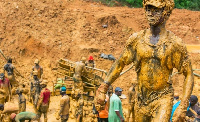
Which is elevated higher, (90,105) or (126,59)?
(126,59)

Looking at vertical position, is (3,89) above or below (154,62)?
below

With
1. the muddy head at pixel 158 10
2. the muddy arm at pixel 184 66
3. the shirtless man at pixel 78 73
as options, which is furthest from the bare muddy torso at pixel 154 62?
the shirtless man at pixel 78 73

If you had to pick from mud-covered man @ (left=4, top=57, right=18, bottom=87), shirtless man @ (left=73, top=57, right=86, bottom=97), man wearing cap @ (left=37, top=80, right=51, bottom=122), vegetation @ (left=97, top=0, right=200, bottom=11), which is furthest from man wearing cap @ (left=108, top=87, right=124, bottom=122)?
vegetation @ (left=97, top=0, right=200, bottom=11)

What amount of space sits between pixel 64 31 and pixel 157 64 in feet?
54.6

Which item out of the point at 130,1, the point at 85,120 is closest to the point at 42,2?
the point at 130,1

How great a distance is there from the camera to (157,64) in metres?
5.38

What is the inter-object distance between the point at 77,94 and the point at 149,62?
6.03 meters

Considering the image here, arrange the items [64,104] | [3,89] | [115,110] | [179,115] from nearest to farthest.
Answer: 1. [179,115]
2. [115,110]
3. [64,104]
4. [3,89]

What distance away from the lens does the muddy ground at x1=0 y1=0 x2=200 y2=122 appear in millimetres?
20031

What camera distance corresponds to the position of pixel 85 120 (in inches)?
487

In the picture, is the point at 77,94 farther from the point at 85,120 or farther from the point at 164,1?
the point at 164,1

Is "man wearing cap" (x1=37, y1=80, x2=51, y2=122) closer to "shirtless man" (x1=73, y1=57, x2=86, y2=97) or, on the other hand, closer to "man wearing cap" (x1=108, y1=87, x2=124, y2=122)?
"shirtless man" (x1=73, y1=57, x2=86, y2=97)

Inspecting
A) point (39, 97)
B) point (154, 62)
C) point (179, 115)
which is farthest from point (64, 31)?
point (179, 115)

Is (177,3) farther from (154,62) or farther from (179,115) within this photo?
(179,115)
